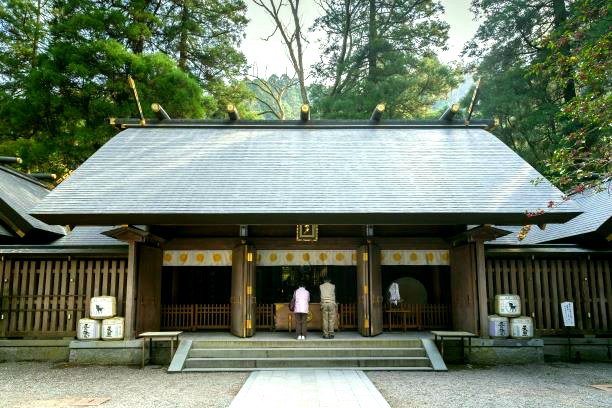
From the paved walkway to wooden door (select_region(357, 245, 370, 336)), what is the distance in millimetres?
1818

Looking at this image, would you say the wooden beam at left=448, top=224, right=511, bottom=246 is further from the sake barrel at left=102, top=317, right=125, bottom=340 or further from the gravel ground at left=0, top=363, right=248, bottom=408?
the sake barrel at left=102, top=317, right=125, bottom=340

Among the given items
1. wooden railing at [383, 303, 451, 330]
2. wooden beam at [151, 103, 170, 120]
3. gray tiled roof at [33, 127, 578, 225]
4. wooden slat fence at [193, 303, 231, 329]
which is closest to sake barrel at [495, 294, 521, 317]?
gray tiled roof at [33, 127, 578, 225]

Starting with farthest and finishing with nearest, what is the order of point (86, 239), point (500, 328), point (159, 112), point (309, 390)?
1. point (159, 112)
2. point (86, 239)
3. point (500, 328)
4. point (309, 390)

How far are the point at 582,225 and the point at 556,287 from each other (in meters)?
2.00

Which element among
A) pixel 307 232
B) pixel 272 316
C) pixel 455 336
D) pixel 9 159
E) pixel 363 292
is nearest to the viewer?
pixel 455 336

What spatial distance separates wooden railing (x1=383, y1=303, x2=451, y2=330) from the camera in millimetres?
11523

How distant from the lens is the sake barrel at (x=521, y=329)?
9586 mm

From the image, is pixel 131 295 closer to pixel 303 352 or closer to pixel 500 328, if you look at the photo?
pixel 303 352

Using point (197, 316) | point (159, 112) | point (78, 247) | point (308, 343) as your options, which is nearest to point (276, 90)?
point (159, 112)

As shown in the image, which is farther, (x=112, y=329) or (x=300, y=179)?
(x=300, y=179)

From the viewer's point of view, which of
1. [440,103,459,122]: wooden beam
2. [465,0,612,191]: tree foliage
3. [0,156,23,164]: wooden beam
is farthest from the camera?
[465,0,612,191]: tree foliage

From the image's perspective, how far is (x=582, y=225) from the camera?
446 inches

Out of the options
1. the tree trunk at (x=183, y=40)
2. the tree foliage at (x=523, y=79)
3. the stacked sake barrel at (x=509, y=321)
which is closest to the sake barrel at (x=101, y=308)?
the stacked sake barrel at (x=509, y=321)

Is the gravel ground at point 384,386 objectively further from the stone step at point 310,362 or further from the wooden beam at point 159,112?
the wooden beam at point 159,112
